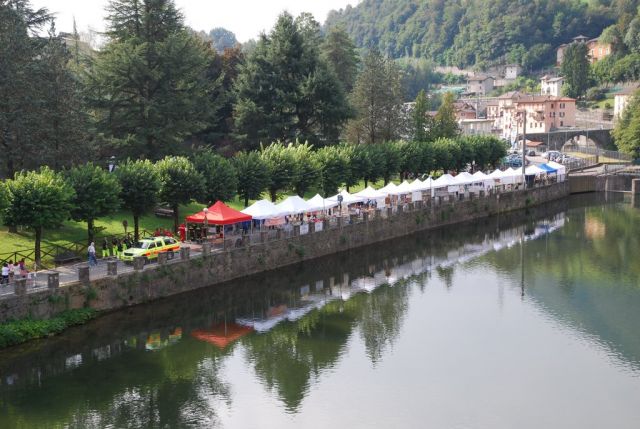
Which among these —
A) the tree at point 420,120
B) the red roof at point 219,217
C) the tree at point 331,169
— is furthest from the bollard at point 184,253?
the tree at point 420,120

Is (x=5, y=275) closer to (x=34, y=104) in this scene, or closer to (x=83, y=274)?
(x=83, y=274)

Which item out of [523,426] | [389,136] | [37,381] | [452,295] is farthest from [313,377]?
[389,136]

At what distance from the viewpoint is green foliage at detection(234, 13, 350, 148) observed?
66.0 meters

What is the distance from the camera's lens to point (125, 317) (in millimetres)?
33469

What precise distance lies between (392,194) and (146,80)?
2084 cm

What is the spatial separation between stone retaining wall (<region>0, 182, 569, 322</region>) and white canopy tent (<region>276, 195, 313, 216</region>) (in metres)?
1.76

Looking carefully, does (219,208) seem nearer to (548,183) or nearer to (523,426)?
(523,426)

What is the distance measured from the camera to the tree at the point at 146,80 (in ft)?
170

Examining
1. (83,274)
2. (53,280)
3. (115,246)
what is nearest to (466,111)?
(115,246)

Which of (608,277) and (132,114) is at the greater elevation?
(132,114)

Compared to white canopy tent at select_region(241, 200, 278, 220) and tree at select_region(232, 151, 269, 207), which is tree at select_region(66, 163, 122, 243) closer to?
white canopy tent at select_region(241, 200, 278, 220)

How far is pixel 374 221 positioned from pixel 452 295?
13.7 m

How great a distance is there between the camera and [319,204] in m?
49.3

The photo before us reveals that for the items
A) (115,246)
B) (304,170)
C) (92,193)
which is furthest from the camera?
(304,170)
